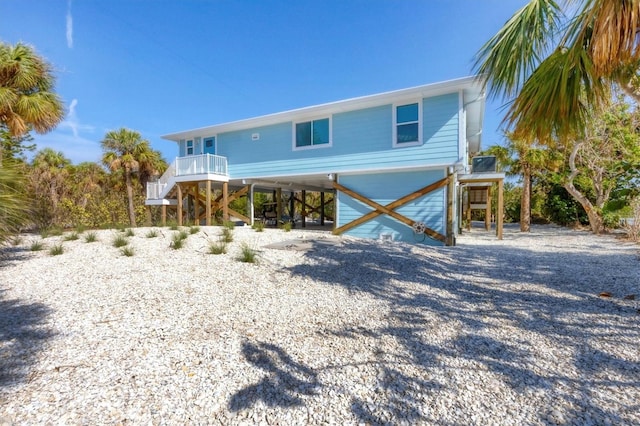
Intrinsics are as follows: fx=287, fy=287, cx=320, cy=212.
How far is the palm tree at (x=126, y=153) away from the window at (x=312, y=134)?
10856 millimetres

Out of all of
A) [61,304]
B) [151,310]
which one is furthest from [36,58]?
[151,310]

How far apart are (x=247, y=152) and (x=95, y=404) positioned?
11257 mm

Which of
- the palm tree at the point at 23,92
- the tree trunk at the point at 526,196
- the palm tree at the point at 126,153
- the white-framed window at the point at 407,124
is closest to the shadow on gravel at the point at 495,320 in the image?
the white-framed window at the point at 407,124

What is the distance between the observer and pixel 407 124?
917 cm

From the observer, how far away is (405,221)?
935 cm

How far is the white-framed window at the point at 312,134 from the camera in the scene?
34.5 feet

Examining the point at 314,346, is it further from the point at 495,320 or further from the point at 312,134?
the point at 312,134

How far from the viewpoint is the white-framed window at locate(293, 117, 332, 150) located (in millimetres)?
10508

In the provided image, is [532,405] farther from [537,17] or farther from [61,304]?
[61,304]

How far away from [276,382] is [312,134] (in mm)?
9668

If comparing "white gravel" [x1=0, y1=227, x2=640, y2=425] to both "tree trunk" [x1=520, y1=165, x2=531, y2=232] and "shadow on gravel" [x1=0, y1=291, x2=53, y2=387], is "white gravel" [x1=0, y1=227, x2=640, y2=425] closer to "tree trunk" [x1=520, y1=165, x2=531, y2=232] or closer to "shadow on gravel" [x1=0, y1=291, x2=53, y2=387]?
"shadow on gravel" [x1=0, y1=291, x2=53, y2=387]

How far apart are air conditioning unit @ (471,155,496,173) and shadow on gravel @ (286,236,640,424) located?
4.79 m

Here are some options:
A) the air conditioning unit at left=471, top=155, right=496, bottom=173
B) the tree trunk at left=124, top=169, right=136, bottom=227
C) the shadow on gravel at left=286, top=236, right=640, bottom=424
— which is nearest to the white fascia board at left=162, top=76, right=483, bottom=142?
the air conditioning unit at left=471, top=155, right=496, bottom=173

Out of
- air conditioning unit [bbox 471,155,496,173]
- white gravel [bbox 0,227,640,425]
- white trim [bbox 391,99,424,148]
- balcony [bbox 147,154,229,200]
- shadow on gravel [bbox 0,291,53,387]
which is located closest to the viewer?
white gravel [bbox 0,227,640,425]
